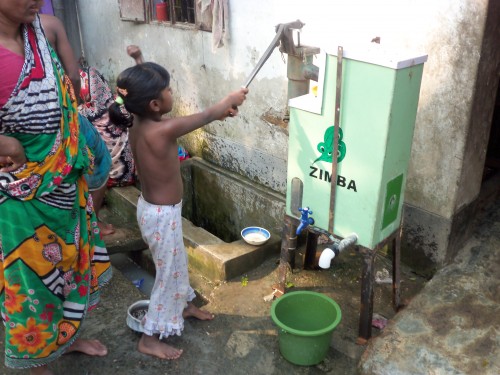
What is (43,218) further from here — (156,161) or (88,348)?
(88,348)

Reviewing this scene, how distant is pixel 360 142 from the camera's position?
2.82 metres

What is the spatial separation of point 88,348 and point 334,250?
171 cm

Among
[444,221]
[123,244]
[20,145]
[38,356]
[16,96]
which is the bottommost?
[123,244]

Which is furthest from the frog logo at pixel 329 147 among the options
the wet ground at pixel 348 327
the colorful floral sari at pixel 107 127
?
the colorful floral sari at pixel 107 127

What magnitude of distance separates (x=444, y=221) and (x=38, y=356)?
278 cm

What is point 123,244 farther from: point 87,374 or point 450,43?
point 450,43

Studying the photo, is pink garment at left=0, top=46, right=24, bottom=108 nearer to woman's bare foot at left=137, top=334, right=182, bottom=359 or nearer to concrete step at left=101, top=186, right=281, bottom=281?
woman's bare foot at left=137, top=334, right=182, bottom=359

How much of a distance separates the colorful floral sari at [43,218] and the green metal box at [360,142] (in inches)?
53.1

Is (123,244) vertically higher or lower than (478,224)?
lower

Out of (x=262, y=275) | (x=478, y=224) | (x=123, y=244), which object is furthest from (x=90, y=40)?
(x=478, y=224)

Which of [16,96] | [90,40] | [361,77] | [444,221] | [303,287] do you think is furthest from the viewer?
[90,40]

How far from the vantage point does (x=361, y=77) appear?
8.76 feet

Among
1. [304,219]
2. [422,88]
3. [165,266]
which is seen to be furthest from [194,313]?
[422,88]

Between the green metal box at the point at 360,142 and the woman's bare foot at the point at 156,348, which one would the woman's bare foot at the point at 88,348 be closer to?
the woman's bare foot at the point at 156,348
